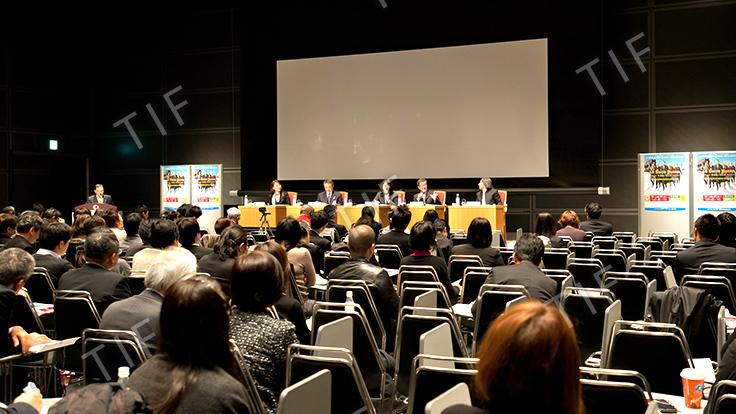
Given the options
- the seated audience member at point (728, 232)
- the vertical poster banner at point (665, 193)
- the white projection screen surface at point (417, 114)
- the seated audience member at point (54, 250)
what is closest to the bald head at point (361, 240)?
the seated audience member at point (54, 250)

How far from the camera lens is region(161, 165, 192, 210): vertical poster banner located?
56.0 feet

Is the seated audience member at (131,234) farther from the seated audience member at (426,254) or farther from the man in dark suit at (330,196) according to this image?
the man in dark suit at (330,196)

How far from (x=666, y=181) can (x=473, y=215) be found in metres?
3.60

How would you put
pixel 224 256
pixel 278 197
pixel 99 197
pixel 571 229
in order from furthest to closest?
pixel 99 197 → pixel 278 197 → pixel 571 229 → pixel 224 256

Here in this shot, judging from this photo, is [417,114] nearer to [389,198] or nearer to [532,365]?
[389,198]

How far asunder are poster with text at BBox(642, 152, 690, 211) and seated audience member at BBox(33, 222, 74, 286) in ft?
34.6

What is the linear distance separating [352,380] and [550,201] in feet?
39.1

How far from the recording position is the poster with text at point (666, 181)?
511 inches

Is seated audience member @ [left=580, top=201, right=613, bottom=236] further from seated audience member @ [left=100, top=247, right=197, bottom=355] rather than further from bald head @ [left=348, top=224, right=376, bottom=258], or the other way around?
seated audience member @ [left=100, top=247, right=197, bottom=355]

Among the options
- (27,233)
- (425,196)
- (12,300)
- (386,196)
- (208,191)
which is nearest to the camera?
(12,300)

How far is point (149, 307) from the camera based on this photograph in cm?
357

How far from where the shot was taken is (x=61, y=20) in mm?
16812

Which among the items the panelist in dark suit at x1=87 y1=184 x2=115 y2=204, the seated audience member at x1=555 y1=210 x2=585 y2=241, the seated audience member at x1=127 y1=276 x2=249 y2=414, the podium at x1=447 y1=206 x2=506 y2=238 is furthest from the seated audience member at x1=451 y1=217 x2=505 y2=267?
the panelist in dark suit at x1=87 y1=184 x2=115 y2=204

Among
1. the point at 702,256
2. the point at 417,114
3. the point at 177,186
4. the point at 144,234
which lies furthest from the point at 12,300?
the point at 177,186
